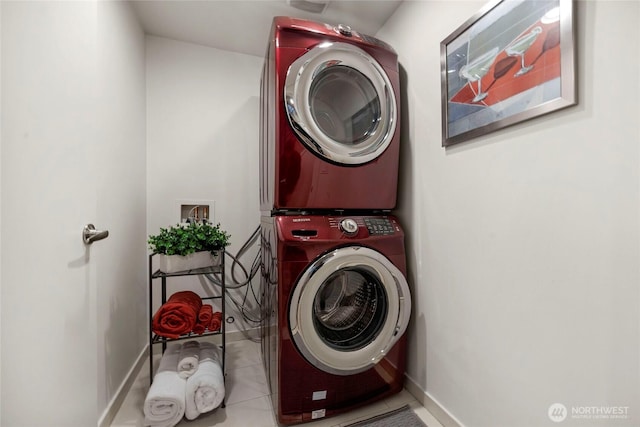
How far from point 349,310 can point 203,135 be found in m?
1.61

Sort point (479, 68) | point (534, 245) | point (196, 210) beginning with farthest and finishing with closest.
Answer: point (196, 210) < point (479, 68) < point (534, 245)

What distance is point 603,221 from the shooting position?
73 centimetres

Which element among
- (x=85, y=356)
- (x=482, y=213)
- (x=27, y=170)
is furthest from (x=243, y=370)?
(x=482, y=213)

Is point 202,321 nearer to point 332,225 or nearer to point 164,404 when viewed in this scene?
point 164,404

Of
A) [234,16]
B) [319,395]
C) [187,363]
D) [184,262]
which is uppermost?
[234,16]

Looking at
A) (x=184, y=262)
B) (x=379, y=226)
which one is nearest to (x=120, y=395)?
(x=184, y=262)

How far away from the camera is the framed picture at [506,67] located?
799 mm

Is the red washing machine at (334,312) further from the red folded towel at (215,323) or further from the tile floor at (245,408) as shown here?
the red folded towel at (215,323)

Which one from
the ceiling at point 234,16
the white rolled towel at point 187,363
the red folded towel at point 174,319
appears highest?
the ceiling at point 234,16

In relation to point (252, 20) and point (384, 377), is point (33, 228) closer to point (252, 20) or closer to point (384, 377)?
point (384, 377)

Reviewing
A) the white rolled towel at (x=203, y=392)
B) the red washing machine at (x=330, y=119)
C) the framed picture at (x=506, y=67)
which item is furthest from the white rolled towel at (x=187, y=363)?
the framed picture at (x=506, y=67)

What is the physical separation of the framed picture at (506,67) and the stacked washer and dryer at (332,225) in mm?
321

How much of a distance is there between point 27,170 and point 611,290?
1562mm

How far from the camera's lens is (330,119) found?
1417 mm
